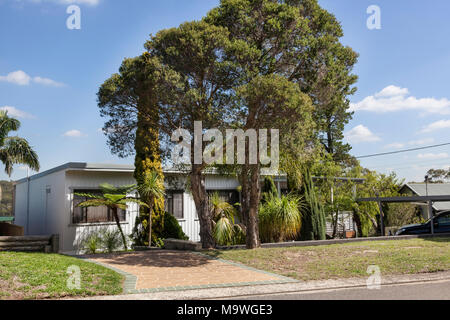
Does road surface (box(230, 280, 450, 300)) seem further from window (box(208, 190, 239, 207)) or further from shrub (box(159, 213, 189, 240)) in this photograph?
window (box(208, 190, 239, 207))

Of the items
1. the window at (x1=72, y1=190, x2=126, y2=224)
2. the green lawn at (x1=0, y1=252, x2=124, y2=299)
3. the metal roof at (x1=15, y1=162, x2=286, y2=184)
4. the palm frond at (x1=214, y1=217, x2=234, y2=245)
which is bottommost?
the green lawn at (x1=0, y1=252, x2=124, y2=299)

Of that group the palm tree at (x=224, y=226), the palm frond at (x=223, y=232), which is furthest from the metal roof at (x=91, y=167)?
the palm frond at (x=223, y=232)

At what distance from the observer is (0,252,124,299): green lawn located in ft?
22.7

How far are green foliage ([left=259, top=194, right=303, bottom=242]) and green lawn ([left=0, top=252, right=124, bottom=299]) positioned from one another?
708cm

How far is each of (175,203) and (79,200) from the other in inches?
168

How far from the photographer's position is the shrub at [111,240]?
49.4 ft

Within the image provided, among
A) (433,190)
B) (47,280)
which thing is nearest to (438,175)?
(433,190)

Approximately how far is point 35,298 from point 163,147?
7492 mm

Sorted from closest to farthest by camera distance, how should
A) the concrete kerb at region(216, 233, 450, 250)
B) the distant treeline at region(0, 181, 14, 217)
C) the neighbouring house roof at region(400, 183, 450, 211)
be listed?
the concrete kerb at region(216, 233, 450, 250), the neighbouring house roof at region(400, 183, 450, 211), the distant treeline at region(0, 181, 14, 217)

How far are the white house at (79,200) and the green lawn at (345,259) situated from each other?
462cm

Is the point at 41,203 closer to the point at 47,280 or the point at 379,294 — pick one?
the point at 47,280

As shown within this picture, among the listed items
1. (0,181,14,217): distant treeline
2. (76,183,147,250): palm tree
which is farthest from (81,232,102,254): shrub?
(0,181,14,217): distant treeline

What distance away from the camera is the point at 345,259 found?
10.7 m

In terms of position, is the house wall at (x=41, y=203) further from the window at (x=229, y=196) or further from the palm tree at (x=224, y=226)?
the window at (x=229, y=196)
